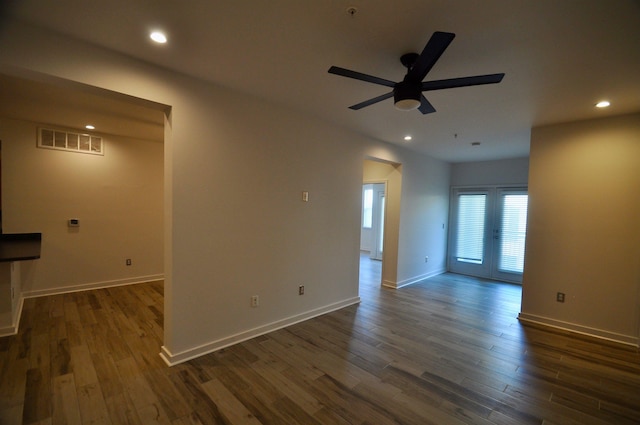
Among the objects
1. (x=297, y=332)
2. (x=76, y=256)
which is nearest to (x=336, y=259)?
(x=297, y=332)

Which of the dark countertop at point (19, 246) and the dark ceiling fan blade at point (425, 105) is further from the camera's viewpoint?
the dark countertop at point (19, 246)

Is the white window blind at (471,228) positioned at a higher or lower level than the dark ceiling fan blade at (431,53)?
lower

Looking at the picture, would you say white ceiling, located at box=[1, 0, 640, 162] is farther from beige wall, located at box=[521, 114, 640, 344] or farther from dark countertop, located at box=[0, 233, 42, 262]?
dark countertop, located at box=[0, 233, 42, 262]

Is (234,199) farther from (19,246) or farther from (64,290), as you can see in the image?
(64,290)

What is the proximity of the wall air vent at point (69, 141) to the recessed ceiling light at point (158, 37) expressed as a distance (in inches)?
142

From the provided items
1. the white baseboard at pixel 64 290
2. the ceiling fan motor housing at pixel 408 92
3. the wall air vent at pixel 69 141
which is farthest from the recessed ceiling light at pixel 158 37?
the wall air vent at pixel 69 141

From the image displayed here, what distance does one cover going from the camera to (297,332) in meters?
3.37

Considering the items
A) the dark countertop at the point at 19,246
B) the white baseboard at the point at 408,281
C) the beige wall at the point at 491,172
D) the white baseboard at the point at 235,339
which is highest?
the beige wall at the point at 491,172

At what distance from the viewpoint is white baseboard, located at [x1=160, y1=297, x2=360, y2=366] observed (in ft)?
8.69

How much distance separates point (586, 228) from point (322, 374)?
3.84m

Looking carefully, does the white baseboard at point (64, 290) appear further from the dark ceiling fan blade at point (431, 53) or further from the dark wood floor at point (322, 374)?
the dark ceiling fan blade at point (431, 53)

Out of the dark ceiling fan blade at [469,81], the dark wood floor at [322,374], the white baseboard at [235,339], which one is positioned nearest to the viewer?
the dark ceiling fan blade at [469,81]

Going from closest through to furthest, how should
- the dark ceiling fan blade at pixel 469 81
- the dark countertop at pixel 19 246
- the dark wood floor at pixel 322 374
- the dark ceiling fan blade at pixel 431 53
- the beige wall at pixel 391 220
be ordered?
the dark ceiling fan blade at pixel 431 53 → the dark ceiling fan blade at pixel 469 81 → the dark wood floor at pixel 322 374 → the dark countertop at pixel 19 246 → the beige wall at pixel 391 220

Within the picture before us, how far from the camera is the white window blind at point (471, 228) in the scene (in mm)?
6508
